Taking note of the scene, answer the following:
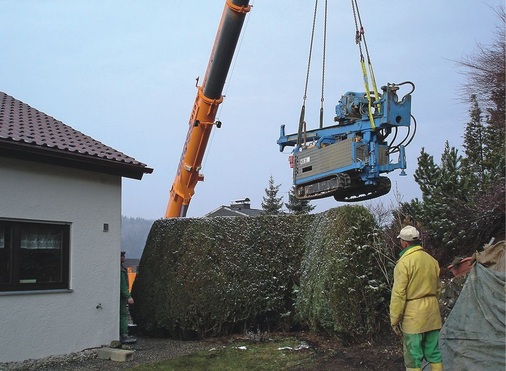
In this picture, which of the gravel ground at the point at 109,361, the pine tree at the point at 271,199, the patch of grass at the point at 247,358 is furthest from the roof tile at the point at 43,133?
the pine tree at the point at 271,199

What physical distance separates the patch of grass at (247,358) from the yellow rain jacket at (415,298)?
2.81 m

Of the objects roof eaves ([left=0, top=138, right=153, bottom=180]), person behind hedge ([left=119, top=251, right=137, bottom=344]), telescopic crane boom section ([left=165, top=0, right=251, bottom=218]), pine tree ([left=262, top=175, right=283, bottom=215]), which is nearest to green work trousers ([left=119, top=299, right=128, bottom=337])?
person behind hedge ([left=119, top=251, right=137, bottom=344])

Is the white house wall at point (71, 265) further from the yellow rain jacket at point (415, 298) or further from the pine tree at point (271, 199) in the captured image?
the pine tree at point (271, 199)

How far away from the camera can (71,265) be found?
33.4 ft

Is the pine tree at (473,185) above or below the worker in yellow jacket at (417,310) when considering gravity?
above

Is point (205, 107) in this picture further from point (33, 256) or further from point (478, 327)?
point (478, 327)

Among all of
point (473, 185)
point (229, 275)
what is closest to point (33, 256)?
point (229, 275)

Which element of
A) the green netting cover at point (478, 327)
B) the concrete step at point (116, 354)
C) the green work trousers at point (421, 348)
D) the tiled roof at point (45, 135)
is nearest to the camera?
the green work trousers at point (421, 348)

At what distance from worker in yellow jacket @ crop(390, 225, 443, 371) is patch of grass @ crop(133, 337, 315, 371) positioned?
2.73 meters

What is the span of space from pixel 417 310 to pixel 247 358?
4071mm

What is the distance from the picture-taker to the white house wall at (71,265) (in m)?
9.24

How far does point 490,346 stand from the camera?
661cm

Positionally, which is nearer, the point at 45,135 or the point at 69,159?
the point at 69,159

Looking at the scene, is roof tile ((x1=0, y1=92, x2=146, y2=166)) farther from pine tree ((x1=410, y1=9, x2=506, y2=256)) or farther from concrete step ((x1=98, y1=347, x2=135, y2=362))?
pine tree ((x1=410, y1=9, x2=506, y2=256))
